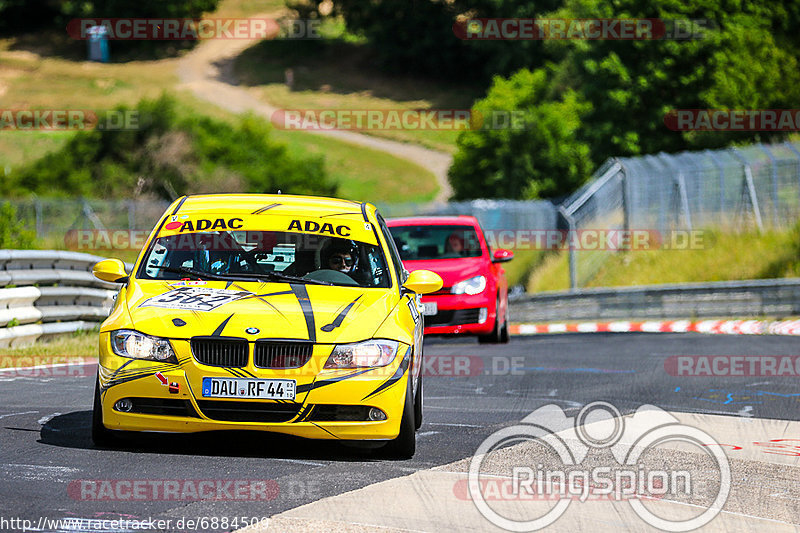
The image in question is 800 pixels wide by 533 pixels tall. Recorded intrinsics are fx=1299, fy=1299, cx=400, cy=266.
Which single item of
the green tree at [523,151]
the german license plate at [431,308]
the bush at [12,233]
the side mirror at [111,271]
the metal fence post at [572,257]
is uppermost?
the side mirror at [111,271]

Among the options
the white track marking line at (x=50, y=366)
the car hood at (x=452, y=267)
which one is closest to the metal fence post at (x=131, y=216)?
the car hood at (x=452, y=267)

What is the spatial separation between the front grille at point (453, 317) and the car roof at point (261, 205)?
286 inches

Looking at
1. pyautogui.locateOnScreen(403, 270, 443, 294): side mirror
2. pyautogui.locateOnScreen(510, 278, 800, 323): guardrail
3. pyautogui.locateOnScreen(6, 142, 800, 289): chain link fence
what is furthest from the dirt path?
pyautogui.locateOnScreen(403, 270, 443, 294): side mirror

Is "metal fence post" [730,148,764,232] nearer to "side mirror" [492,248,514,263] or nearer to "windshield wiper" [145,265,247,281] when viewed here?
"side mirror" [492,248,514,263]

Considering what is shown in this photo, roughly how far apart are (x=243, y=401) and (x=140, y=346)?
68 cm

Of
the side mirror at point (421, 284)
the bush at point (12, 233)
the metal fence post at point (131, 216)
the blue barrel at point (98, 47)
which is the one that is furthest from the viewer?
the blue barrel at point (98, 47)

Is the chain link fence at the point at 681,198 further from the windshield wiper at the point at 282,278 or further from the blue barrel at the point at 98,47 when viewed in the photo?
the blue barrel at the point at 98,47

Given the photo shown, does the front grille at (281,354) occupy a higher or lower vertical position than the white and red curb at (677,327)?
higher

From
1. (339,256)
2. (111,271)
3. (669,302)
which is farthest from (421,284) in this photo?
(669,302)

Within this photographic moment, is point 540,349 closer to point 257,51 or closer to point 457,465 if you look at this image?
point 457,465

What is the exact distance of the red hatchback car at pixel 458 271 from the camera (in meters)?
16.7

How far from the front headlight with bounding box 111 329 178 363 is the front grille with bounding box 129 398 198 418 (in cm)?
24

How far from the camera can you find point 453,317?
16.7 meters

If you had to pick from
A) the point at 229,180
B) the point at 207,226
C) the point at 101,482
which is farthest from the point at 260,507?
the point at 229,180
